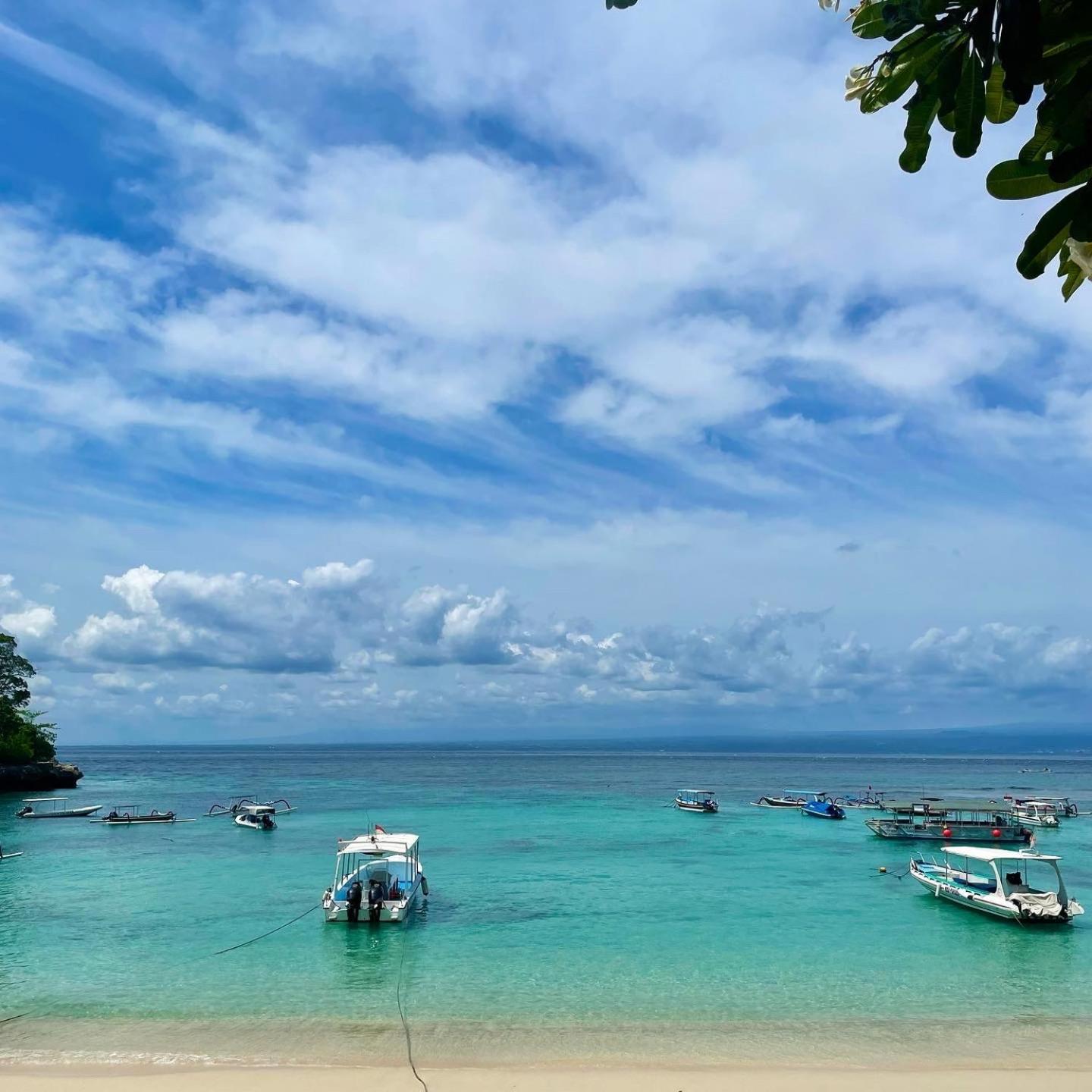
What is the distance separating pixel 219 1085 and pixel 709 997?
10.5 m

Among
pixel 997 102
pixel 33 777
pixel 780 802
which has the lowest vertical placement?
pixel 780 802

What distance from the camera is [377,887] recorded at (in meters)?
27.9

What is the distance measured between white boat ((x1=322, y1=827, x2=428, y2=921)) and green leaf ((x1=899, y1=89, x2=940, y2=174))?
→ 86.9 ft

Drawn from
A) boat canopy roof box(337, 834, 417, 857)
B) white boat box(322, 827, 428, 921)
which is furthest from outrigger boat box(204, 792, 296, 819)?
boat canopy roof box(337, 834, 417, 857)

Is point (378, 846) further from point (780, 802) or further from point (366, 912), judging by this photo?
point (780, 802)

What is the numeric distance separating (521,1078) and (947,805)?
60891 millimetres

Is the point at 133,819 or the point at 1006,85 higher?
the point at 1006,85

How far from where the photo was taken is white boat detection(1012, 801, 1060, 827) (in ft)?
184

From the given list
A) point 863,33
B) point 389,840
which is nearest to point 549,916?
point 389,840

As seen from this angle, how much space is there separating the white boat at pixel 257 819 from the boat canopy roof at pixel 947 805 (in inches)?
1434

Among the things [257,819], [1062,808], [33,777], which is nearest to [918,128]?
[257,819]

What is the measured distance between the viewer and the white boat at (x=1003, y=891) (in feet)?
87.8

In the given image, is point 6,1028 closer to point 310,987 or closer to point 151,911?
point 310,987

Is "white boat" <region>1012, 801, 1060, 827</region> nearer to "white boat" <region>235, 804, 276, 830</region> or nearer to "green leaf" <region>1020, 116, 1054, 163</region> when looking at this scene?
"white boat" <region>235, 804, 276, 830</region>
